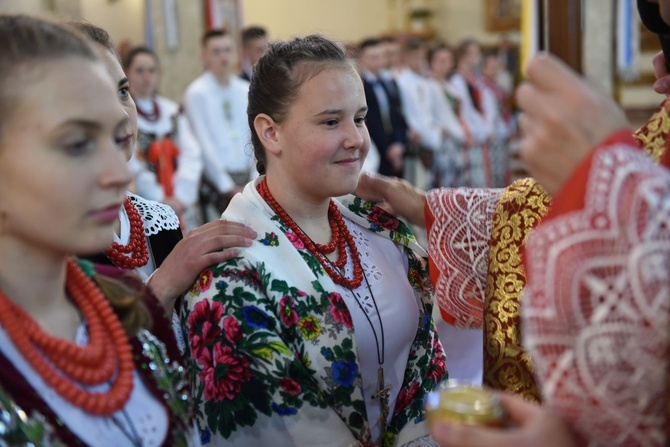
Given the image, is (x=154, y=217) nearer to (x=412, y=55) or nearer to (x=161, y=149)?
(x=161, y=149)

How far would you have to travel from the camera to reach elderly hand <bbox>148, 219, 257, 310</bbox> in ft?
5.75

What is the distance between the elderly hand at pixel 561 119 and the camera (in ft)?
3.32

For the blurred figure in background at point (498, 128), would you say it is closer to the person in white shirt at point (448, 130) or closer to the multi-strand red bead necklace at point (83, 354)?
the person in white shirt at point (448, 130)

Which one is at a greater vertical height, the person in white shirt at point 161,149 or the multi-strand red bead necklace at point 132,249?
the multi-strand red bead necklace at point 132,249

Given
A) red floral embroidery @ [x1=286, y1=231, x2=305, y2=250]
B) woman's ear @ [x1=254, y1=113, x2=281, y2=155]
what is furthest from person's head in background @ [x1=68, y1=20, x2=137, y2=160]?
red floral embroidery @ [x1=286, y1=231, x2=305, y2=250]

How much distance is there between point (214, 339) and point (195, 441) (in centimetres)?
45

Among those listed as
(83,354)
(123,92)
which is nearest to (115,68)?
(123,92)

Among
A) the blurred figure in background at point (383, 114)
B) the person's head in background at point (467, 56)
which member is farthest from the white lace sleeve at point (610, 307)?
the person's head in background at point (467, 56)

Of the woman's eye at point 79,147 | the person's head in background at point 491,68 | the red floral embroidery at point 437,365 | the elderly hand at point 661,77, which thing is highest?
the woman's eye at point 79,147

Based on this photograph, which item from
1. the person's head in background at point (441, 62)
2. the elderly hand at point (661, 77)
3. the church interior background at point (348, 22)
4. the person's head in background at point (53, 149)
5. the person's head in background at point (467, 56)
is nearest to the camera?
the person's head in background at point (53, 149)

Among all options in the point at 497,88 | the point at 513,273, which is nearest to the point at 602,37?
the point at 497,88

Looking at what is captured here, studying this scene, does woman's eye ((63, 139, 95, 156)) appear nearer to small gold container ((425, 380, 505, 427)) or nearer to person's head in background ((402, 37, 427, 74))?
small gold container ((425, 380, 505, 427))

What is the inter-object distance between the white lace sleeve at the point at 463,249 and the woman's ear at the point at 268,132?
1.33 ft

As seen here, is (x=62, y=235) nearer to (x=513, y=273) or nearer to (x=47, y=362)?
(x=47, y=362)
